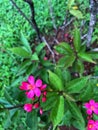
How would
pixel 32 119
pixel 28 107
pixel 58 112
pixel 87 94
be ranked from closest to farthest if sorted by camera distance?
pixel 58 112, pixel 87 94, pixel 28 107, pixel 32 119

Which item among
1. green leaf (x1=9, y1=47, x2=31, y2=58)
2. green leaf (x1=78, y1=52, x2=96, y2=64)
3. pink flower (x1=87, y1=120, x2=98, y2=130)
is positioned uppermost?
green leaf (x1=9, y1=47, x2=31, y2=58)

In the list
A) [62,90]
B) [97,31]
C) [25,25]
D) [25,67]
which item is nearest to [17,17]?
[25,25]

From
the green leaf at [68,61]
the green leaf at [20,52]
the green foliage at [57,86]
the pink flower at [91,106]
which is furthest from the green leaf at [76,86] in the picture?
the green leaf at [20,52]

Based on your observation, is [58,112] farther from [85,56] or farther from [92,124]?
[85,56]

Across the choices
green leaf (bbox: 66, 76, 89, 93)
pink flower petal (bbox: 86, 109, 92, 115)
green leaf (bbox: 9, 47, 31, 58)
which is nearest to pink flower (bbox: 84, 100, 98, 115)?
pink flower petal (bbox: 86, 109, 92, 115)

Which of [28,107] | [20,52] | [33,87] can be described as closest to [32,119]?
[28,107]

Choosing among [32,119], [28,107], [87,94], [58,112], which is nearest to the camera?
[58,112]

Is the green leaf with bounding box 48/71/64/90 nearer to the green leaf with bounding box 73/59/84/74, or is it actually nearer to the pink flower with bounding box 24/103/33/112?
the pink flower with bounding box 24/103/33/112

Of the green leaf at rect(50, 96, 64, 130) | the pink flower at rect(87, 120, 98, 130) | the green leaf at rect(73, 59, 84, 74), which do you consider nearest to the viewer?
the green leaf at rect(50, 96, 64, 130)

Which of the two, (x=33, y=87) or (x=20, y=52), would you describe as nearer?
(x=33, y=87)

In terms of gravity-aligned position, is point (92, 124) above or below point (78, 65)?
below

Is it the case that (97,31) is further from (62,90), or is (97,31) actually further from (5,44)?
(62,90)

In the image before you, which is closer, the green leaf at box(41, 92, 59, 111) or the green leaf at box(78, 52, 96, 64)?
the green leaf at box(41, 92, 59, 111)
